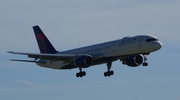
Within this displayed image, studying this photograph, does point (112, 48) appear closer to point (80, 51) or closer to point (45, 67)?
point (80, 51)

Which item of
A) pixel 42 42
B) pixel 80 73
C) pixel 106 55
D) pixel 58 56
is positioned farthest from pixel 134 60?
pixel 42 42

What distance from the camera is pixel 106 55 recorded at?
97.4m

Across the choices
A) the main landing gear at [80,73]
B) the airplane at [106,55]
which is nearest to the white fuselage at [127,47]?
the airplane at [106,55]

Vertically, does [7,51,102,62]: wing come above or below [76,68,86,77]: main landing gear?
above

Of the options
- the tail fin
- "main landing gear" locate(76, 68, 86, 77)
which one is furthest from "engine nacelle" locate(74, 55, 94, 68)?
the tail fin

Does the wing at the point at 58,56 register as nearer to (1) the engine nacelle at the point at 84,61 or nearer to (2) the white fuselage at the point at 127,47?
(1) the engine nacelle at the point at 84,61

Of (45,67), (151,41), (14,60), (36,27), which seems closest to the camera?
(151,41)

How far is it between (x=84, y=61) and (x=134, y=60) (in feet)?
29.7

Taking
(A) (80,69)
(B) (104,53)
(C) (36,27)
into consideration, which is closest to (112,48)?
(B) (104,53)

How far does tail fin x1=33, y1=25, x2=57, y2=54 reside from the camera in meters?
112

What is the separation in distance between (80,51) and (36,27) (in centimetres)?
1889

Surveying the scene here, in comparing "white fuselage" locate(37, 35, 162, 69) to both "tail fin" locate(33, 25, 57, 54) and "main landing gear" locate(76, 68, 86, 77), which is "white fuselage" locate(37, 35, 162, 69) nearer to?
"main landing gear" locate(76, 68, 86, 77)

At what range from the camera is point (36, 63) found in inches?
4299

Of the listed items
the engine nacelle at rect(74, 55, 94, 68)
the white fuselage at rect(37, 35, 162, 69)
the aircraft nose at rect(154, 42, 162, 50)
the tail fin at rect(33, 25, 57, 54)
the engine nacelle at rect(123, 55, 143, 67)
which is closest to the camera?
the aircraft nose at rect(154, 42, 162, 50)
